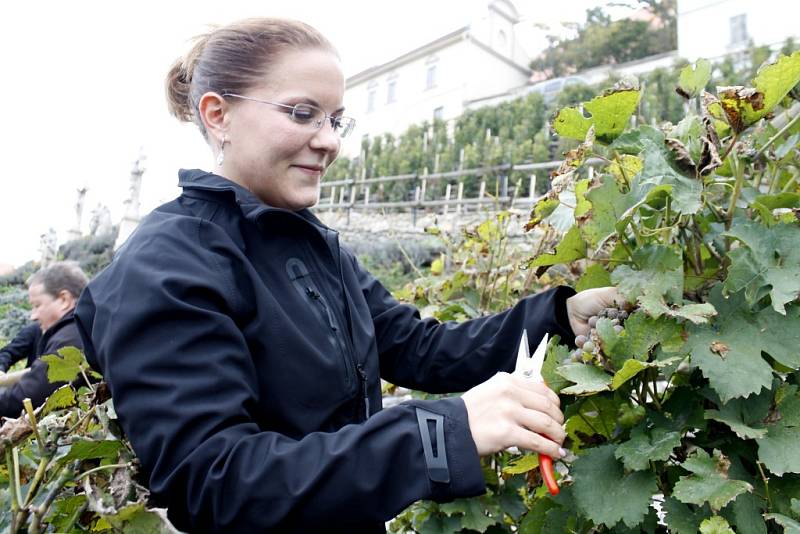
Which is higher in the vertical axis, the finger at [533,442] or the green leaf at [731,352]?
the green leaf at [731,352]

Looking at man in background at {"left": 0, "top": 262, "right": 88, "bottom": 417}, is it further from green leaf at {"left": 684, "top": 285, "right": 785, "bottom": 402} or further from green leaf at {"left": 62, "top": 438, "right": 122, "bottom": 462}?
green leaf at {"left": 684, "top": 285, "right": 785, "bottom": 402}

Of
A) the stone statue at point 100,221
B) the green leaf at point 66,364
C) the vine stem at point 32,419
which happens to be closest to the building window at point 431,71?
the stone statue at point 100,221

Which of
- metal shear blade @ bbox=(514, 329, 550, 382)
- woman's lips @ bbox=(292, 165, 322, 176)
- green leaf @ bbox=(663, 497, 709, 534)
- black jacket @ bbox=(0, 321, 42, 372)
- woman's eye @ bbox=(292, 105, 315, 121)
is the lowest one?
black jacket @ bbox=(0, 321, 42, 372)

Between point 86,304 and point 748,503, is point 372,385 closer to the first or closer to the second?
point 86,304

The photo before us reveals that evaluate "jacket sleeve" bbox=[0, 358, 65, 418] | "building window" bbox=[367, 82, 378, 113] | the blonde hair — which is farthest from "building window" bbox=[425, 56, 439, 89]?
the blonde hair

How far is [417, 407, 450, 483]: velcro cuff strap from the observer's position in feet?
3.28

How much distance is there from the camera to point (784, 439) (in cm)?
103

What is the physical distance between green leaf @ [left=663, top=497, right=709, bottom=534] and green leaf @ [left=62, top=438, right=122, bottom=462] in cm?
98

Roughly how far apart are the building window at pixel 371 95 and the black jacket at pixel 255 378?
37.6 m

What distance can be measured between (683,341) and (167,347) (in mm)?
867

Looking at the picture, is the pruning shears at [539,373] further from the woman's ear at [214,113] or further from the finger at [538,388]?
the woman's ear at [214,113]

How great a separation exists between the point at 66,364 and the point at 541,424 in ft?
3.59

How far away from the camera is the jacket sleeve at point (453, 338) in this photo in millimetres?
1559

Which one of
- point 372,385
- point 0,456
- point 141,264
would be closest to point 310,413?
point 372,385
